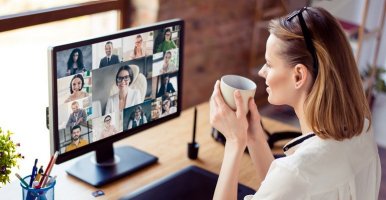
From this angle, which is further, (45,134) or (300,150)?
(45,134)

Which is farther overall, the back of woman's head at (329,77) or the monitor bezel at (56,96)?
the monitor bezel at (56,96)

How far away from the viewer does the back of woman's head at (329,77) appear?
1.24 m

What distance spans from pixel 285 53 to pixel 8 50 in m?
1.39

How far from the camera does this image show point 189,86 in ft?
10.9

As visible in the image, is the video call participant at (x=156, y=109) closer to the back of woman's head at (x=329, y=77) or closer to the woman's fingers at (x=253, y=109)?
the woman's fingers at (x=253, y=109)

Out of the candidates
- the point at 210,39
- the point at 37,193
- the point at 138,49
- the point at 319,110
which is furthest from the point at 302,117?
the point at 210,39

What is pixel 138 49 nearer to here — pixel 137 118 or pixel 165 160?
pixel 137 118

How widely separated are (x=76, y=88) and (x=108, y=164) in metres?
0.33

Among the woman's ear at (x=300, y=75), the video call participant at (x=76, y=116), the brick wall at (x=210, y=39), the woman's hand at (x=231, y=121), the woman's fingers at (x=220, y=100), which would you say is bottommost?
the brick wall at (x=210, y=39)

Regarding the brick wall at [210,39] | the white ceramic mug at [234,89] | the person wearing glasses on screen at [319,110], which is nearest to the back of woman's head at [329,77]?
the person wearing glasses on screen at [319,110]

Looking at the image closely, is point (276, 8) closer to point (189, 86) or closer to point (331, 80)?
point (189, 86)

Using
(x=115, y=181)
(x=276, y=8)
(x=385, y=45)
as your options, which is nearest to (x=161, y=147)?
(x=115, y=181)

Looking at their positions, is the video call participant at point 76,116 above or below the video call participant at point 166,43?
below

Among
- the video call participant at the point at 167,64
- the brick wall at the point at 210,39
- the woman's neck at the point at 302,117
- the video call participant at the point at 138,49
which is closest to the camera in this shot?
the woman's neck at the point at 302,117
